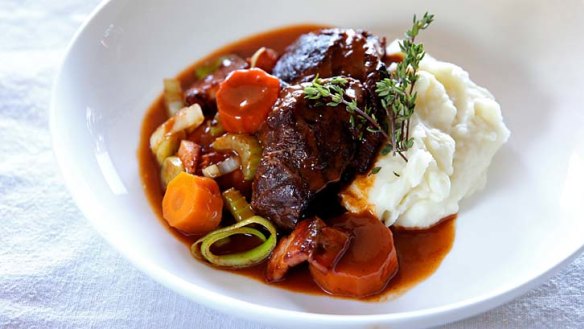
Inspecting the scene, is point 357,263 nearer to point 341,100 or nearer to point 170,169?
point 341,100

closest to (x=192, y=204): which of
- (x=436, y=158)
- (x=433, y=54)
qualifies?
(x=436, y=158)

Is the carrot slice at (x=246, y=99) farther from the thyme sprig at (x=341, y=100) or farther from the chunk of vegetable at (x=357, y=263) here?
the chunk of vegetable at (x=357, y=263)

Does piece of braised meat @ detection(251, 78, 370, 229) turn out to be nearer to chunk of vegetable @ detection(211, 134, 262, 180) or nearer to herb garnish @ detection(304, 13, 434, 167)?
herb garnish @ detection(304, 13, 434, 167)

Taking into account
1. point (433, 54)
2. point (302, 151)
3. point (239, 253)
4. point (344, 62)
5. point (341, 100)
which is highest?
point (341, 100)

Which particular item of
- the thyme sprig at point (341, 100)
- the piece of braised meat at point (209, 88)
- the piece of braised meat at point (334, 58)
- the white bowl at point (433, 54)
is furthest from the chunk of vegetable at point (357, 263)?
the piece of braised meat at point (209, 88)

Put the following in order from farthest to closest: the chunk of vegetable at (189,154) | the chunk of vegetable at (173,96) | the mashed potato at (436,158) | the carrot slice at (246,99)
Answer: the chunk of vegetable at (173,96), the chunk of vegetable at (189,154), the carrot slice at (246,99), the mashed potato at (436,158)

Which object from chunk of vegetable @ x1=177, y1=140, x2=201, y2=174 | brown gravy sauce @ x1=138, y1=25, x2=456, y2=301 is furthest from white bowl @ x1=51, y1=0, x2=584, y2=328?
chunk of vegetable @ x1=177, y1=140, x2=201, y2=174
